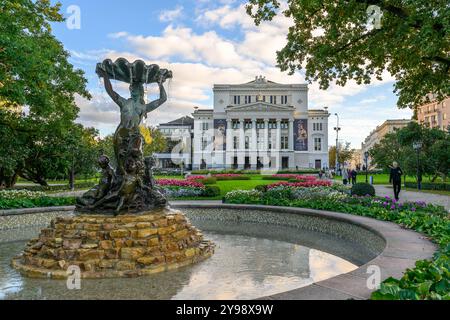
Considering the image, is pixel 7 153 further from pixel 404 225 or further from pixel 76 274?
pixel 404 225

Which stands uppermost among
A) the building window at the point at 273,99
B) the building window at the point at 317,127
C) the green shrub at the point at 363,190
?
the building window at the point at 273,99

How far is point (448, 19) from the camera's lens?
10.3 meters

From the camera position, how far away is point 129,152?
330 inches

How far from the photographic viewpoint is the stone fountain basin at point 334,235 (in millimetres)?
4020

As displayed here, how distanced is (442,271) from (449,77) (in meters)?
14.3

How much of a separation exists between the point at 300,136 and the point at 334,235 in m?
69.1

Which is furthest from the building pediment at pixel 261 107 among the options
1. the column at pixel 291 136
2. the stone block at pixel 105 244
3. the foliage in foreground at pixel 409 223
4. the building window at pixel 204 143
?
the stone block at pixel 105 244

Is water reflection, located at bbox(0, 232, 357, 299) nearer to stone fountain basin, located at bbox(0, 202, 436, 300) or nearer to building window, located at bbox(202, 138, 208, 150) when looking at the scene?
stone fountain basin, located at bbox(0, 202, 436, 300)

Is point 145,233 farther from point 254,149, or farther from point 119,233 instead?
point 254,149

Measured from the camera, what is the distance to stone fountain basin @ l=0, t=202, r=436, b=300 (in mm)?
4020

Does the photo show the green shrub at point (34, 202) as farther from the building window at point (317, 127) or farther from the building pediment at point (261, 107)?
the building window at point (317, 127)

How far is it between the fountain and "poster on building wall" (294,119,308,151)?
232ft

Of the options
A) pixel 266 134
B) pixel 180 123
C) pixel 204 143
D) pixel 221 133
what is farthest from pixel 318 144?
pixel 180 123

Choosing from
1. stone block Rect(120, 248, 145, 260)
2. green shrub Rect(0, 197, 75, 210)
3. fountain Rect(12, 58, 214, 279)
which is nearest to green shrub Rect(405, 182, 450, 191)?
fountain Rect(12, 58, 214, 279)
